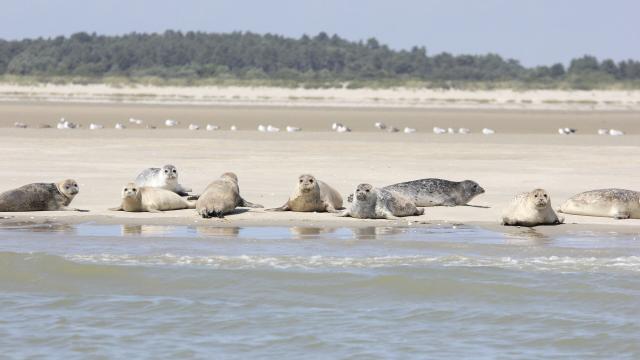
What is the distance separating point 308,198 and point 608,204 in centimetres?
287

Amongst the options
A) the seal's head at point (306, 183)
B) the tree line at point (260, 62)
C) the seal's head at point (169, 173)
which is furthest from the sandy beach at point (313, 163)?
the tree line at point (260, 62)

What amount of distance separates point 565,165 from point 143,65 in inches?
2504

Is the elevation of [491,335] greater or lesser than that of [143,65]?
lesser

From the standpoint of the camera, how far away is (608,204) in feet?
41.1

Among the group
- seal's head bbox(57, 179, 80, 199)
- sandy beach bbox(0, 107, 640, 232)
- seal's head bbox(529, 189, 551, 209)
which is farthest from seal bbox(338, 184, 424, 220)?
seal's head bbox(57, 179, 80, 199)

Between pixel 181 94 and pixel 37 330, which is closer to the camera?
pixel 37 330

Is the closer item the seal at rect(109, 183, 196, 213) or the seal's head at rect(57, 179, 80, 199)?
the seal at rect(109, 183, 196, 213)

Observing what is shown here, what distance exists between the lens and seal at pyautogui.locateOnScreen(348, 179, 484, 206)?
13391mm

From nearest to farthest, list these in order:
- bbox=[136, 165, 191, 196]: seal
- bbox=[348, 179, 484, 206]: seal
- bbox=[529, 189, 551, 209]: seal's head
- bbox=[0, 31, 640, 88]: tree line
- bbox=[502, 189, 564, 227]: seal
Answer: bbox=[529, 189, 551, 209]: seal's head < bbox=[502, 189, 564, 227]: seal < bbox=[348, 179, 484, 206]: seal < bbox=[136, 165, 191, 196]: seal < bbox=[0, 31, 640, 88]: tree line

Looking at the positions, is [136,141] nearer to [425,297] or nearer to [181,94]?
[425,297]

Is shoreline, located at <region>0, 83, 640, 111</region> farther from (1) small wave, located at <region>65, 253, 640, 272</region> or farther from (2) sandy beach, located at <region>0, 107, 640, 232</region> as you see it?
(1) small wave, located at <region>65, 253, 640, 272</region>

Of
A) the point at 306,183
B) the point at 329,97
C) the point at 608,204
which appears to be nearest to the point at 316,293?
the point at 306,183

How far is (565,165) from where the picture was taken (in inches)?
715

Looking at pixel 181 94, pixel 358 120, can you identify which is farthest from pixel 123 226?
pixel 181 94
